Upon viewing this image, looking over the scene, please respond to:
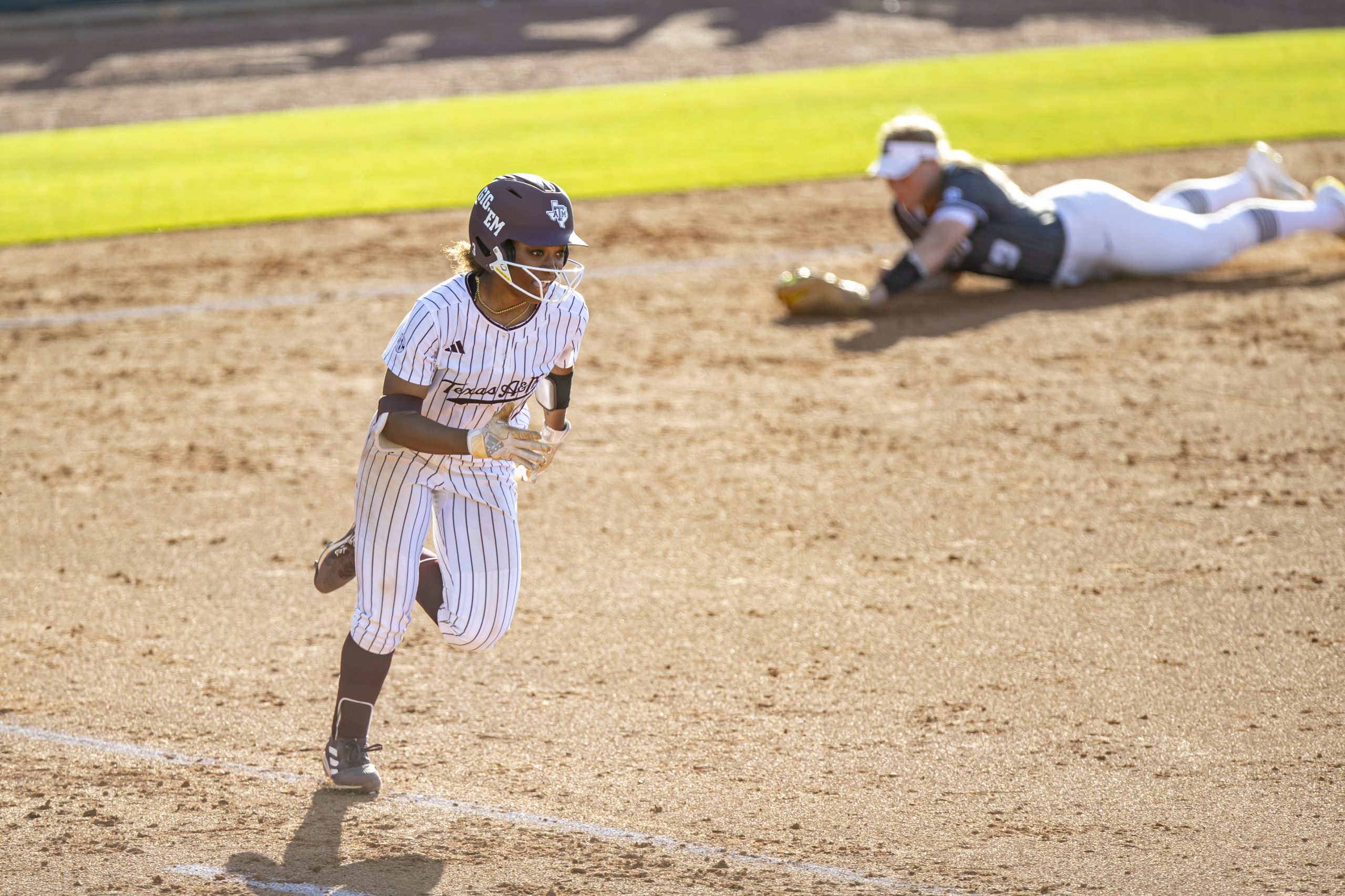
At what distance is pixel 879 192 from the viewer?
11477 millimetres

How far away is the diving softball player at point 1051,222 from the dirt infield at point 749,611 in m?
0.23

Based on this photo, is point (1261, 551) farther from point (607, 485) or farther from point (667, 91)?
point (667, 91)

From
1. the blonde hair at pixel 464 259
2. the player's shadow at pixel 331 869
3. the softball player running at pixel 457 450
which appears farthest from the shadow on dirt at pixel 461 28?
the player's shadow at pixel 331 869

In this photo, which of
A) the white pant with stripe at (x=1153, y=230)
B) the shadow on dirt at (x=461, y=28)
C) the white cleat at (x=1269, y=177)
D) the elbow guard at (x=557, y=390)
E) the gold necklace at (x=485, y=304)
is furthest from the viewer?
the shadow on dirt at (x=461, y=28)

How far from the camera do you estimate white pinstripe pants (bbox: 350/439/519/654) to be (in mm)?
3832

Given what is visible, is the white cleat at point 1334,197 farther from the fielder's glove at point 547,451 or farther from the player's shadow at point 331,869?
the player's shadow at point 331,869

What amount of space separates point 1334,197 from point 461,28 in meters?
14.1

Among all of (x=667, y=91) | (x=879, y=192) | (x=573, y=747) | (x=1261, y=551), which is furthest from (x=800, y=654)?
(x=667, y=91)

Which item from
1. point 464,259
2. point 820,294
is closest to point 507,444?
point 464,259

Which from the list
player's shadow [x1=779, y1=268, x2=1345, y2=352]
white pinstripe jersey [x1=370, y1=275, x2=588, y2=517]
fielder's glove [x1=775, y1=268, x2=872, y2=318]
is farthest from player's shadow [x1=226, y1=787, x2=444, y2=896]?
fielder's glove [x1=775, y1=268, x2=872, y2=318]

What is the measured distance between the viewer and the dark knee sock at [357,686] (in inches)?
153

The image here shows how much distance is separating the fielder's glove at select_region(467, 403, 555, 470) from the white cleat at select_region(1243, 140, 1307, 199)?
24.1 ft

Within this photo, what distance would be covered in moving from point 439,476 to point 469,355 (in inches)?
15.1

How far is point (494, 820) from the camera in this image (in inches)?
149
